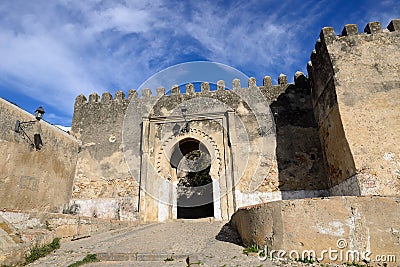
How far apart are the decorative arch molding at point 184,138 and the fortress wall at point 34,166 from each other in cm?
319

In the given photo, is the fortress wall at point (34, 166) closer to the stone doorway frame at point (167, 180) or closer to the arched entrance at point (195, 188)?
the stone doorway frame at point (167, 180)

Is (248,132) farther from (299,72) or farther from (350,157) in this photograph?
(350,157)

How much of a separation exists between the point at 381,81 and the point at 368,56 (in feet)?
2.42

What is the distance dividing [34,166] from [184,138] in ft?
15.2

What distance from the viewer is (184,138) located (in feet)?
31.0

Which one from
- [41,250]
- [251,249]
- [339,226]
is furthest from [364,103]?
[41,250]

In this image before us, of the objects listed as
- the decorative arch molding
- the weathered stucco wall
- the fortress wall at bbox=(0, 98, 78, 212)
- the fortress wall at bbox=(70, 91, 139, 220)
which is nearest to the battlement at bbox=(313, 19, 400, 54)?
the decorative arch molding

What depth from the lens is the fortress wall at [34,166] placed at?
6957 mm

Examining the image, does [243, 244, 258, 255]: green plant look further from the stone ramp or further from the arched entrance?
the arched entrance

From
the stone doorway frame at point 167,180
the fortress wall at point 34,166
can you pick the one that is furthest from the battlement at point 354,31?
the fortress wall at point 34,166

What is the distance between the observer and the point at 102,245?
458 centimetres

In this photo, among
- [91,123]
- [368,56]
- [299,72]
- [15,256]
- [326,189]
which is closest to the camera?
[15,256]

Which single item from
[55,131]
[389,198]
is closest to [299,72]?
[389,198]

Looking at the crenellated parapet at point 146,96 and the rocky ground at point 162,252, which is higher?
the crenellated parapet at point 146,96
